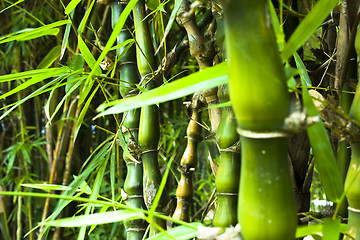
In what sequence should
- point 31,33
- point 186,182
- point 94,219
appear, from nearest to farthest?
point 94,219
point 31,33
point 186,182

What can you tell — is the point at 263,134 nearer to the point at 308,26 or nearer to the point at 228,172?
the point at 308,26

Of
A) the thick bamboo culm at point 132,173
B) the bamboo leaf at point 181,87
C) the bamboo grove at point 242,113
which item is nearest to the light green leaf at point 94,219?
the bamboo grove at point 242,113

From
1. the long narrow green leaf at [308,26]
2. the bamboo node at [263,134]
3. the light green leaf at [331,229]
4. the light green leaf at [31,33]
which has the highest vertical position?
the light green leaf at [31,33]

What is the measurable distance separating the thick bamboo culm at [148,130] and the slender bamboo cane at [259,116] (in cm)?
31

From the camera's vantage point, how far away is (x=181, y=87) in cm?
27

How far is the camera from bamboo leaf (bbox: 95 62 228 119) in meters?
0.27

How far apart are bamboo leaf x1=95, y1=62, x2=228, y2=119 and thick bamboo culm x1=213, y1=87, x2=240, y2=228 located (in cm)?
13

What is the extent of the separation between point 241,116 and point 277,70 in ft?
0.10

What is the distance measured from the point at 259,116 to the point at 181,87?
0.07 m

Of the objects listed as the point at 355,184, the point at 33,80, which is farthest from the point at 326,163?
the point at 33,80

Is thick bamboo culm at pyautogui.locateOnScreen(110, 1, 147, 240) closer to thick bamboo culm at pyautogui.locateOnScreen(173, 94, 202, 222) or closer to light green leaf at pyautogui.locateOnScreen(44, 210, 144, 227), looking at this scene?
thick bamboo culm at pyautogui.locateOnScreen(173, 94, 202, 222)

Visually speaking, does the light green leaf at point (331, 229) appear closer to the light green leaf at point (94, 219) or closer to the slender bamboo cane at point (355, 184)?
the slender bamboo cane at point (355, 184)

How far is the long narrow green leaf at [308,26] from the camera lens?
263 mm

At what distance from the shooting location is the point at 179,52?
2.06 ft
